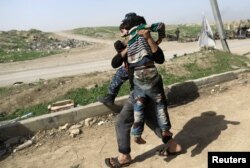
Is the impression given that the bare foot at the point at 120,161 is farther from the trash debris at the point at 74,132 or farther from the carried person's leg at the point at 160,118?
the trash debris at the point at 74,132

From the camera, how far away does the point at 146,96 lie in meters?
4.37

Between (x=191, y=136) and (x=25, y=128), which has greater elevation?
(x=25, y=128)

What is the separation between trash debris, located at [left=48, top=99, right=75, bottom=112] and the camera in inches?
267

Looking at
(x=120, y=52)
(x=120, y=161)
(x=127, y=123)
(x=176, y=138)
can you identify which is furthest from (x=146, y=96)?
(x=176, y=138)

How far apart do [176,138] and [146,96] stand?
129 centimetres

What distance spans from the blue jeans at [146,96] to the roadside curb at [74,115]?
223 cm

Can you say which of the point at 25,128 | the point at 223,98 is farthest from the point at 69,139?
the point at 223,98

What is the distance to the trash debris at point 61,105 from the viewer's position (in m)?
6.78

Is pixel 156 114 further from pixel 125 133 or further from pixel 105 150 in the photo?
pixel 105 150

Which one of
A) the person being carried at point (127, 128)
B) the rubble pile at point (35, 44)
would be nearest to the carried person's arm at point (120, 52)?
the person being carried at point (127, 128)

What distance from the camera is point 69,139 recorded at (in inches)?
229

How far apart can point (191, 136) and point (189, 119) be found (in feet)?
2.78

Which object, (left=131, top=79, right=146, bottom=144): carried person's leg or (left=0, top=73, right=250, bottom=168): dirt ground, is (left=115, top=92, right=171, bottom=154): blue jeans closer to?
(left=131, top=79, right=146, bottom=144): carried person's leg

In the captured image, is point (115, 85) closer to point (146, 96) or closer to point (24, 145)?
point (24, 145)
